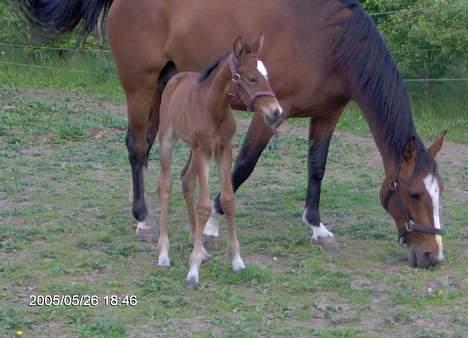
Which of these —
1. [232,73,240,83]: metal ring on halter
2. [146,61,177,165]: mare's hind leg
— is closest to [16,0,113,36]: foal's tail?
[146,61,177,165]: mare's hind leg

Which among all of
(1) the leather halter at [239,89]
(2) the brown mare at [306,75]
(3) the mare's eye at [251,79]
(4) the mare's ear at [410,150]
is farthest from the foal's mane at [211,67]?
(4) the mare's ear at [410,150]

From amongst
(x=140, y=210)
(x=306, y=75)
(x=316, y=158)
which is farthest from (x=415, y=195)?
(x=140, y=210)

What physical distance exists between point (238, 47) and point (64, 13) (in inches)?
110

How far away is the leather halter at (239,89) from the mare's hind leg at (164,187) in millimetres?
660

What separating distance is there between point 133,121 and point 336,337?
2.92m

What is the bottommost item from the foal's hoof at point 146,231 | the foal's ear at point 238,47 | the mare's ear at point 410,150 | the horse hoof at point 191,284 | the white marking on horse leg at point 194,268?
the foal's hoof at point 146,231

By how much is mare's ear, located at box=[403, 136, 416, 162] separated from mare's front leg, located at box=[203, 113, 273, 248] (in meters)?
0.97

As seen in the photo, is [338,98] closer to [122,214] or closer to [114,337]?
[122,214]

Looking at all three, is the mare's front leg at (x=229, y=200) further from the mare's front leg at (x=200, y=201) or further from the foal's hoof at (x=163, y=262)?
the foal's hoof at (x=163, y=262)

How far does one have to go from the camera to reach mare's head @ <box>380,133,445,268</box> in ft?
17.3

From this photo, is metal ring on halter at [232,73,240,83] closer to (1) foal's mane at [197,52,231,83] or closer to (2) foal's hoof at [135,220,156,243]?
(1) foal's mane at [197,52,231,83]

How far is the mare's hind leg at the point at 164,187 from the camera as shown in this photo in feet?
17.4

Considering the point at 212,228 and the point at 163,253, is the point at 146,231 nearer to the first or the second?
the point at 212,228

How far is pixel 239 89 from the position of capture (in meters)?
4.85
